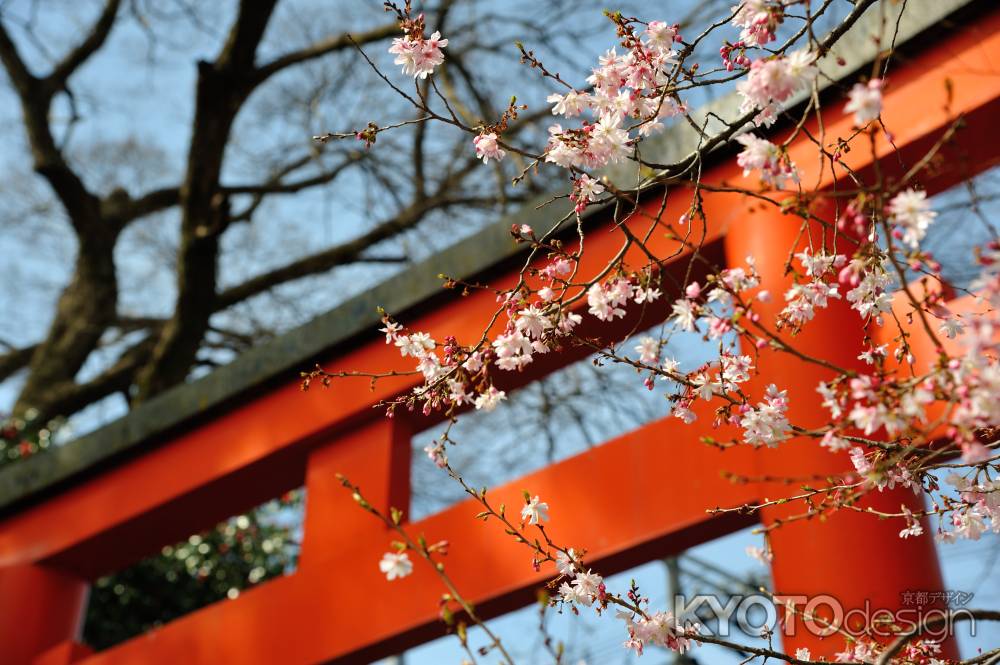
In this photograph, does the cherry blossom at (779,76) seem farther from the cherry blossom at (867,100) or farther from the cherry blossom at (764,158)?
the cherry blossom at (867,100)

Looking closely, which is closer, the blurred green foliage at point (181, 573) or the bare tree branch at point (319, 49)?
the blurred green foliage at point (181, 573)

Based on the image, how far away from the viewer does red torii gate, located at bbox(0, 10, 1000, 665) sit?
2.85 metres

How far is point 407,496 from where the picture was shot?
380 cm

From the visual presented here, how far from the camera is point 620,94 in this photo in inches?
86.2

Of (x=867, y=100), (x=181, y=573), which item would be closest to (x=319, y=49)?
(x=181, y=573)

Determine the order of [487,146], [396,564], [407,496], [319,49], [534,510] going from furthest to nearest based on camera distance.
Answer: [319,49], [407,496], [534,510], [487,146], [396,564]

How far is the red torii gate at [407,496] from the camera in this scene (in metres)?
2.85

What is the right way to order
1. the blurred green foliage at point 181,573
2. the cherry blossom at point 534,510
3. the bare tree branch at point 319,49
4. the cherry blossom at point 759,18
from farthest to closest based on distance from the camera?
the bare tree branch at point 319,49 → the blurred green foliage at point 181,573 → the cherry blossom at point 534,510 → the cherry blossom at point 759,18

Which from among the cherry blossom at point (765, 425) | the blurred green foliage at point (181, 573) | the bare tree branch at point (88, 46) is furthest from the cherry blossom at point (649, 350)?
the bare tree branch at point (88, 46)
